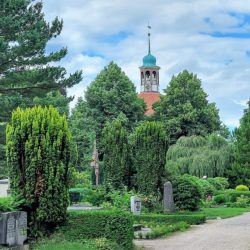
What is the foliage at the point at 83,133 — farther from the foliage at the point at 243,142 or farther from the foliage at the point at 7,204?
the foliage at the point at 7,204

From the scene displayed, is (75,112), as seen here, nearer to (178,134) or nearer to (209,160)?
(178,134)

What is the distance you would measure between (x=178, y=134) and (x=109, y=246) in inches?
1845

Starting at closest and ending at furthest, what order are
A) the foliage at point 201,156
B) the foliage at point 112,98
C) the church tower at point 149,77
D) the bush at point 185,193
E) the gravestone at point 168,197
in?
the gravestone at point 168,197 < the bush at point 185,193 < the foliage at point 201,156 < the foliage at point 112,98 < the church tower at point 149,77

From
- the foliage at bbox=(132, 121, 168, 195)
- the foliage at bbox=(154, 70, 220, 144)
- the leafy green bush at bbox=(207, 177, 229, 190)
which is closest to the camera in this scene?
the foliage at bbox=(132, 121, 168, 195)

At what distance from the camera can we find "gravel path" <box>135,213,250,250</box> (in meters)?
17.2

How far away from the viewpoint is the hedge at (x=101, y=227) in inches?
645

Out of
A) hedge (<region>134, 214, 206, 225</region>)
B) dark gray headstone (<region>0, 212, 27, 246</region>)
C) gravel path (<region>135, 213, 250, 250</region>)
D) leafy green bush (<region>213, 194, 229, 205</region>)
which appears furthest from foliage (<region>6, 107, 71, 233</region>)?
leafy green bush (<region>213, 194, 229, 205</region>)

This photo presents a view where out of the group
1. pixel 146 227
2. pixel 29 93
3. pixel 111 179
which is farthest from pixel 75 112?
pixel 146 227

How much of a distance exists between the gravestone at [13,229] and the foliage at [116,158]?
15.4 m

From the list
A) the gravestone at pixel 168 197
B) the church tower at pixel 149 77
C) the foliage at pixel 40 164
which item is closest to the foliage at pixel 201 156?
the gravestone at pixel 168 197

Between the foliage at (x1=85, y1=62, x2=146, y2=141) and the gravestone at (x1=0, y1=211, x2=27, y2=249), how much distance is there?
4475 centimetres

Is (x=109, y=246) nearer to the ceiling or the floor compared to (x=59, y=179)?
nearer to the floor

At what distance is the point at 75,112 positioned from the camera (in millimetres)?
61938

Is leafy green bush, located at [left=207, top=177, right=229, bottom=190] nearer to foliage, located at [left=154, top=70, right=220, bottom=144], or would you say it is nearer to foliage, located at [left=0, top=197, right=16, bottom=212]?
foliage, located at [left=154, top=70, right=220, bottom=144]
